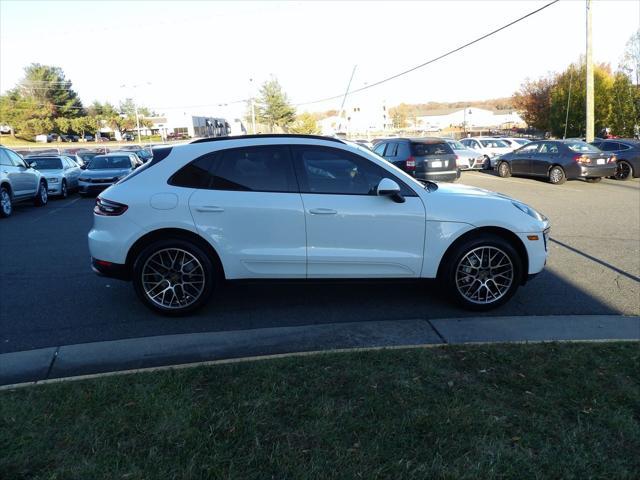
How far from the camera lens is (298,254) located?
5.22m

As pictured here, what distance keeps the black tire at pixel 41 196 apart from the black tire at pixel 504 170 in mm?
16457

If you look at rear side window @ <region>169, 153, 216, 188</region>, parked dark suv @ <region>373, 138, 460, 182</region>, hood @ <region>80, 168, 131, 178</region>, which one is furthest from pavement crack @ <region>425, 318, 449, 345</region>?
hood @ <region>80, 168, 131, 178</region>

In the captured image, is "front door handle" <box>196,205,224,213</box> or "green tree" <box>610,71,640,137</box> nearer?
"front door handle" <box>196,205,224,213</box>

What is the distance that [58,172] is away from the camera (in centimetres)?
1811

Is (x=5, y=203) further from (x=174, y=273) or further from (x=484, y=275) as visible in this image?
(x=484, y=275)

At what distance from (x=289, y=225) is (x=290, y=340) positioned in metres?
1.11

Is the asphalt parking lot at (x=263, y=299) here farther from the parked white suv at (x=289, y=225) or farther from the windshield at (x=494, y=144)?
the windshield at (x=494, y=144)

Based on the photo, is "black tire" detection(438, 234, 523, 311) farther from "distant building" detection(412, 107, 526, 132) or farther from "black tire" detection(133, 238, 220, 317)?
"distant building" detection(412, 107, 526, 132)

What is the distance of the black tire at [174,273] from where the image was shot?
204 inches

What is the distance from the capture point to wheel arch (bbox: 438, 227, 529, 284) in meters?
5.34

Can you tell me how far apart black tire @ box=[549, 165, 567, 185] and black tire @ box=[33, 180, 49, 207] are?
16.5 metres

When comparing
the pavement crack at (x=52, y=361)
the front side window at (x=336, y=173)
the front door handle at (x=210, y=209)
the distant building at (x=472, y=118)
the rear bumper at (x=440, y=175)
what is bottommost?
the pavement crack at (x=52, y=361)

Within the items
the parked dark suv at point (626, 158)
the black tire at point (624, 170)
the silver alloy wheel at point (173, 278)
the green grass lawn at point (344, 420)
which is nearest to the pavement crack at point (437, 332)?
the green grass lawn at point (344, 420)

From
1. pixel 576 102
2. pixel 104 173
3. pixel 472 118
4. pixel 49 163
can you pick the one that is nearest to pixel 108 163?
pixel 104 173
